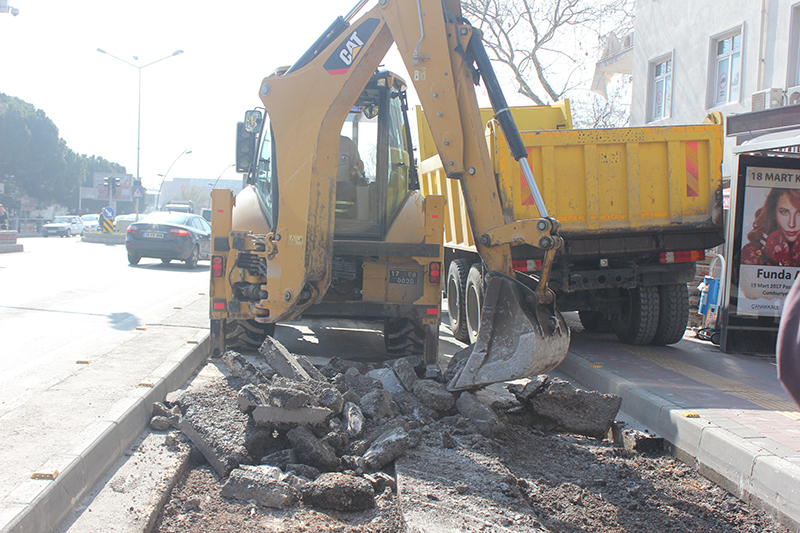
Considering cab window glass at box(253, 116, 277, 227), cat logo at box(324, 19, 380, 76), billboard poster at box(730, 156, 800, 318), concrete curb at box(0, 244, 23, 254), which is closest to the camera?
cat logo at box(324, 19, 380, 76)

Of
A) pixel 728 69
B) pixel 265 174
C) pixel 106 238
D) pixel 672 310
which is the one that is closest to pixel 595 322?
pixel 672 310

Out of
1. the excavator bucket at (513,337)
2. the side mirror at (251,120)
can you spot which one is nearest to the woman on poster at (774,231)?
the excavator bucket at (513,337)

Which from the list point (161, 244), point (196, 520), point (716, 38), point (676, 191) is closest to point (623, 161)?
point (676, 191)

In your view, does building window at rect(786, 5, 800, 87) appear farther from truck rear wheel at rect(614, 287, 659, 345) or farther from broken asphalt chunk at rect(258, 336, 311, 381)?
broken asphalt chunk at rect(258, 336, 311, 381)

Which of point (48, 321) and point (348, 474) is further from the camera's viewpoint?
point (48, 321)

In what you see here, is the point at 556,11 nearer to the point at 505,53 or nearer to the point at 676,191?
the point at 505,53

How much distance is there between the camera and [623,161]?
735cm

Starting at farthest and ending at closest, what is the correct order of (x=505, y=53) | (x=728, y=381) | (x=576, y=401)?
(x=505, y=53) → (x=728, y=381) → (x=576, y=401)

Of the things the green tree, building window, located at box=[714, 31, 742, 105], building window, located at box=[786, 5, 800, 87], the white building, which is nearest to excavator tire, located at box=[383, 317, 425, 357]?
the white building

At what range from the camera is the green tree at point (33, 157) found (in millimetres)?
54625

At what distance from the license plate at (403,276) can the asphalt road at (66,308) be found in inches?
118

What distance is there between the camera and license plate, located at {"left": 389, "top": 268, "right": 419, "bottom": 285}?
6.74 m

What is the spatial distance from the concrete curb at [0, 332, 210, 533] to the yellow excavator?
131 centimetres

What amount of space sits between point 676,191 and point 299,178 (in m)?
4.54
